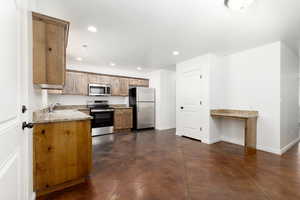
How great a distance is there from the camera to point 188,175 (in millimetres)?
2150

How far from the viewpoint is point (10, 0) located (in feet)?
2.98

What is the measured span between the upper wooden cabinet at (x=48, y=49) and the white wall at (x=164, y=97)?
399 cm

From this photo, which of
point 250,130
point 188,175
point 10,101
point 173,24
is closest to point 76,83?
point 173,24

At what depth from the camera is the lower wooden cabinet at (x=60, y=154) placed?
65.0 inches

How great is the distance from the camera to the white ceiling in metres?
1.82

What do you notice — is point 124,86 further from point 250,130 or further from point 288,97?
point 288,97

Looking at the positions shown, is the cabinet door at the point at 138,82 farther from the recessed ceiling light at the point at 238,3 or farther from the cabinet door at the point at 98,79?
the recessed ceiling light at the point at 238,3

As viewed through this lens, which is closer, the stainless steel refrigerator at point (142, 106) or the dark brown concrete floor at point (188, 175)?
the dark brown concrete floor at point (188, 175)

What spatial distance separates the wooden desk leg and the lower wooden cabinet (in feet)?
10.2

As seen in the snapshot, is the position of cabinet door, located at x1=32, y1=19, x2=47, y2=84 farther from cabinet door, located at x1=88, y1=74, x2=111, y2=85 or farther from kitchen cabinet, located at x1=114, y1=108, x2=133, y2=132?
kitchen cabinet, located at x1=114, y1=108, x2=133, y2=132

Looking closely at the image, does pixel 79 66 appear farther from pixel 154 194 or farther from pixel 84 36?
pixel 154 194

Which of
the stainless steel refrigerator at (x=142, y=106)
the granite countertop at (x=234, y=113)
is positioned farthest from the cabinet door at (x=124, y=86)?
the granite countertop at (x=234, y=113)

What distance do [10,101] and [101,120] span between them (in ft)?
12.4

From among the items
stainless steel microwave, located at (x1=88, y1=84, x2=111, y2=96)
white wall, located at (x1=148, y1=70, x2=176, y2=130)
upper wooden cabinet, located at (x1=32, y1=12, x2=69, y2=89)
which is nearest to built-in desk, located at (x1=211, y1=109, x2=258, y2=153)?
white wall, located at (x1=148, y1=70, x2=176, y2=130)
